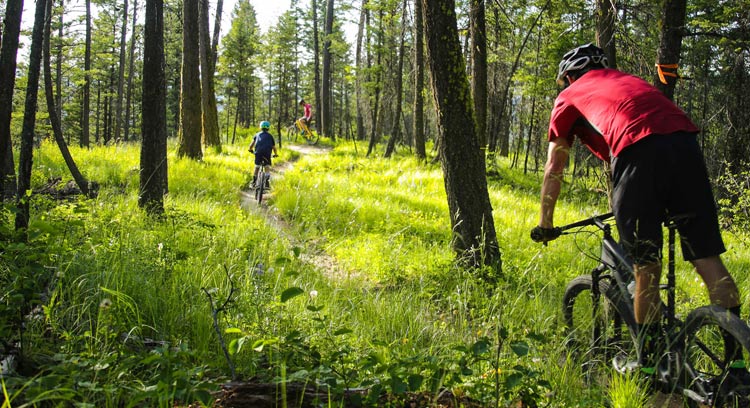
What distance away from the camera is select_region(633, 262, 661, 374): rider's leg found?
8.55 ft

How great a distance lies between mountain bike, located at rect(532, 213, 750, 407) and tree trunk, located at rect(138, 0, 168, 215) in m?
5.36

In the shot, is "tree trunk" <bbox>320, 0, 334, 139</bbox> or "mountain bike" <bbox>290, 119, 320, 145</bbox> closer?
"mountain bike" <bbox>290, 119, 320, 145</bbox>

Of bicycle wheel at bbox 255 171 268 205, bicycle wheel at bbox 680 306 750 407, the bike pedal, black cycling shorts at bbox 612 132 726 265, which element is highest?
black cycling shorts at bbox 612 132 726 265

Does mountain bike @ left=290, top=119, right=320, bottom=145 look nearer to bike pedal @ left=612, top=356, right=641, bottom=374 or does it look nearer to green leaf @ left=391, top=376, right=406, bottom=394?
bike pedal @ left=612, top=356, right=641, bottom=374

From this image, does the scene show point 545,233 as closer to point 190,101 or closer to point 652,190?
point 652,190

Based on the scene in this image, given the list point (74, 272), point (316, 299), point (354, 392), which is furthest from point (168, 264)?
point (354, 392)

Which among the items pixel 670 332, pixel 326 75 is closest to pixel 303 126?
pixel 326 75

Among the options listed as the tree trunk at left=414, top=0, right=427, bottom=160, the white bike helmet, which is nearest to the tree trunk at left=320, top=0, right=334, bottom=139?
the tree trunk at left=414, top=0, right=427, bottom=160

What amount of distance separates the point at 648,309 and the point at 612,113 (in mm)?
1202

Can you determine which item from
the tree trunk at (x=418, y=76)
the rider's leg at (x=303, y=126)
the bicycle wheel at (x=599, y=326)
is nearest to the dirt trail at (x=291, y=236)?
the bicycle wheel at (x=599, y=326)

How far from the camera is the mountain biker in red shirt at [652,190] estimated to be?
8.16 feet

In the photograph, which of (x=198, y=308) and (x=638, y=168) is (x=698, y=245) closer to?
(x=638, y=168)

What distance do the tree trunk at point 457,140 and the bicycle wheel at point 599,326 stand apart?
3.26 ft

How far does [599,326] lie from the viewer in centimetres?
334
